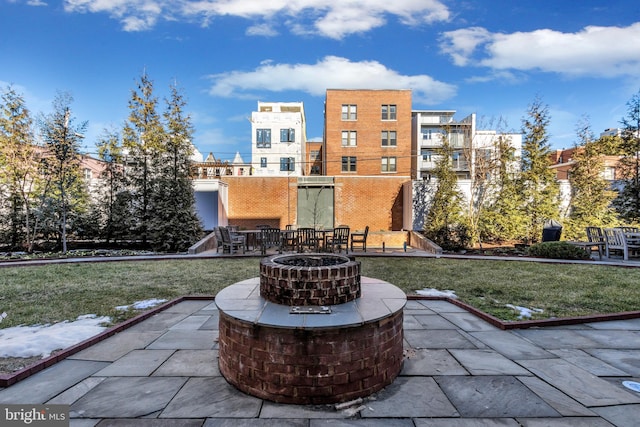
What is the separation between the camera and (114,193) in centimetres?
1482

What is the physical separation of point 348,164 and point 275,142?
8255 millimetres

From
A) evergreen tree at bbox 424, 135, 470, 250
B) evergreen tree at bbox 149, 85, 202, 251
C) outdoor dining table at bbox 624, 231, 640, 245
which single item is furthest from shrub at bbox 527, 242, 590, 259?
evergreen tree at bbox 149, 85, 202, 251

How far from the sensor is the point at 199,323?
430cm

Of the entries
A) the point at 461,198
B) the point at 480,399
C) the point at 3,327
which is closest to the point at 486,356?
the point at 480,399

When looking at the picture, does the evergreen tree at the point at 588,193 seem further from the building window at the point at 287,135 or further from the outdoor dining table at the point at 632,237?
the building window at the point at 287,135

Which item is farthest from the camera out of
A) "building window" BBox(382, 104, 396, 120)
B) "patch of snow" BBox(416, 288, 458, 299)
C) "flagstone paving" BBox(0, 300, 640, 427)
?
"building window" BBox(382, 104, 396, 120)

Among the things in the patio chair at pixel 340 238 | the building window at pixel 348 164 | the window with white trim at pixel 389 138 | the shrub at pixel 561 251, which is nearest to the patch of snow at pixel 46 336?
the patio chair at pixel 340 238

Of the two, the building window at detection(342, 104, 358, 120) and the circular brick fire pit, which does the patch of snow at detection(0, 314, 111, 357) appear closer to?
the circular brick fire pit

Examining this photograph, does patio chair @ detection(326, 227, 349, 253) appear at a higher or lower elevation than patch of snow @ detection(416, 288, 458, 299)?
higher

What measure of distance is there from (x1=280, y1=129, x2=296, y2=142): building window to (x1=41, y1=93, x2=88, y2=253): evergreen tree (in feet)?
65.4

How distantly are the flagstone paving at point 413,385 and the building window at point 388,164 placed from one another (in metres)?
25.2

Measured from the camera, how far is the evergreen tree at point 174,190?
13.3 m

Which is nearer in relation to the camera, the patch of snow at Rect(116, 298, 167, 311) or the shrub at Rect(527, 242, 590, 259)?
the patch of snow at Rect(116, 298, 167, 311)

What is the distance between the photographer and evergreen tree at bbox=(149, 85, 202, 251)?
13.3 m
